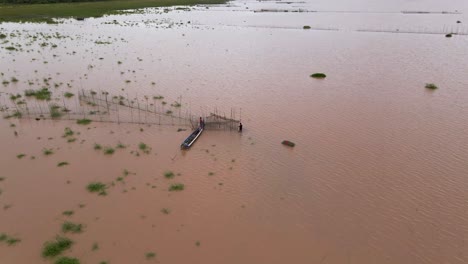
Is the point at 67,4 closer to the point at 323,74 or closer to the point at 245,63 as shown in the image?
the point at 245,63

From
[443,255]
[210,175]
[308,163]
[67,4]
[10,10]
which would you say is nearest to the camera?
[443,255]

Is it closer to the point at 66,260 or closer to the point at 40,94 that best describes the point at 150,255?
the point at 66,260

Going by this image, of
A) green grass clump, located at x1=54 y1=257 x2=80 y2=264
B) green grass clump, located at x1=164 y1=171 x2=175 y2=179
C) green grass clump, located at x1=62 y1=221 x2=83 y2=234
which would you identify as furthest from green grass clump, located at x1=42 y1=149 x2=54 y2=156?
green grass clump, located at x1=54 y1=257 x2=80 y2=264

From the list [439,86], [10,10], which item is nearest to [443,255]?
[439,86]

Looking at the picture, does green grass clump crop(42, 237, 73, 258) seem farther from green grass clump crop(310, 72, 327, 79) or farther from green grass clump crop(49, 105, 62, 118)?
green grass clump crop(310, 72, 327, 79)

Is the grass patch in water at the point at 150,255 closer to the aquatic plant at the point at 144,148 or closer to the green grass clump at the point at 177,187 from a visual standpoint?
the green grass clump at the point at 177,187

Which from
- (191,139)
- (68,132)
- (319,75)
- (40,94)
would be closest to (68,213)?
(191,139)

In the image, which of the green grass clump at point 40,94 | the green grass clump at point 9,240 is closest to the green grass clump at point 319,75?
the green grass clump at point 40,94
